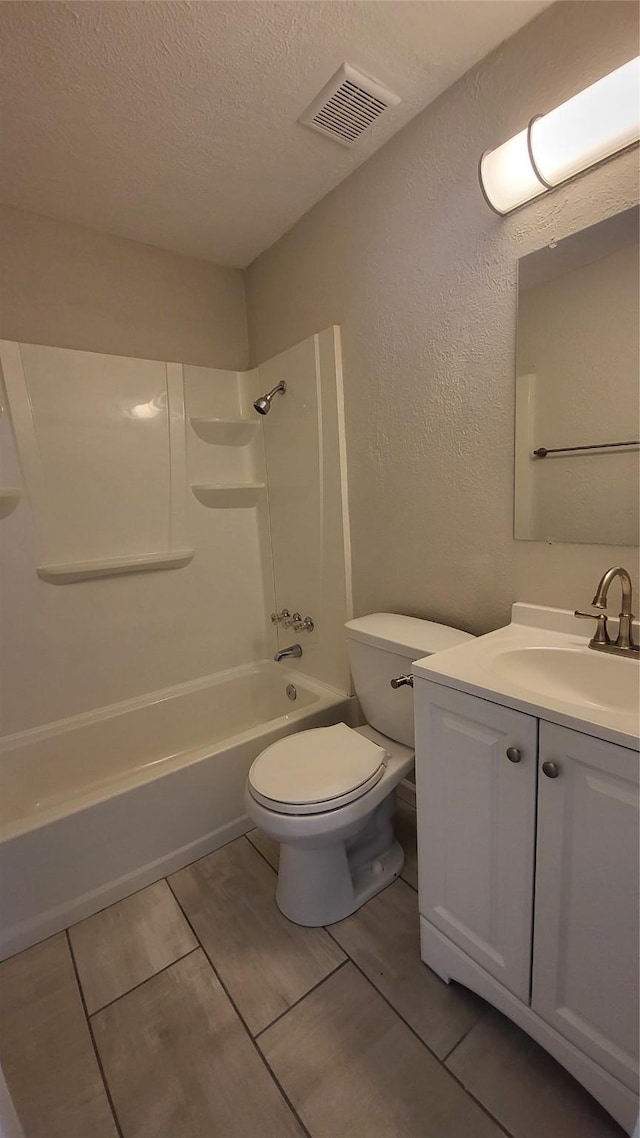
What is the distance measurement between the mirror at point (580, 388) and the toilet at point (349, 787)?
47 centimetres

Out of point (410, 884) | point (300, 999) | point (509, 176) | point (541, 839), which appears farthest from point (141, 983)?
point (509, 176)

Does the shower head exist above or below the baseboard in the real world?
above

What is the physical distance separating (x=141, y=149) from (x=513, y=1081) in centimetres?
262

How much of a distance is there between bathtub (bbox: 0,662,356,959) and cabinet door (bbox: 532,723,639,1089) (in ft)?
3.54

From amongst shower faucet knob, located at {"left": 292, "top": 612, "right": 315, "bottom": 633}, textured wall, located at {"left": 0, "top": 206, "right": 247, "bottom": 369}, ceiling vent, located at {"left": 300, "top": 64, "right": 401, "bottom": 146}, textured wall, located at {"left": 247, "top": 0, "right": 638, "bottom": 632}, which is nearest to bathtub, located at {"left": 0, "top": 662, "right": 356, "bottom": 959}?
shower faucet knob, located at {"left": 292, "top": 612, "right": 315, "bottom": 633}

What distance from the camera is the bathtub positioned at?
1324mm

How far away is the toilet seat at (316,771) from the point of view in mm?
1207

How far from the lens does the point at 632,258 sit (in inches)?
38.9

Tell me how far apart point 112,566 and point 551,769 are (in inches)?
68.2

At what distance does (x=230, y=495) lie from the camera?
2.25m

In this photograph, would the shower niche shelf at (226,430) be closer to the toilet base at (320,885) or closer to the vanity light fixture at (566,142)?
the vanity light fixture at (566,142)

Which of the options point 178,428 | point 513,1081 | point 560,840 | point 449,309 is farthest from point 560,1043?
Result: point 178,428

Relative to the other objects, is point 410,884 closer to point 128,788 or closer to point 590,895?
point 590,895

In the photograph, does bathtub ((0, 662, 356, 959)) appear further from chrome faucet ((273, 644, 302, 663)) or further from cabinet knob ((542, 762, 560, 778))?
cabinet knob ((542, 762, 560, 778))
